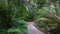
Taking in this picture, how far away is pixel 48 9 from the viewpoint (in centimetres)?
1175

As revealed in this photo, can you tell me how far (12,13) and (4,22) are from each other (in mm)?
668

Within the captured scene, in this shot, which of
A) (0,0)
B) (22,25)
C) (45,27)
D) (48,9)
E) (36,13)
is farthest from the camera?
(36,13)

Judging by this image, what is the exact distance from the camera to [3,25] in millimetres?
7730

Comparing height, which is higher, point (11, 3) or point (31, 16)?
point (11, 3)

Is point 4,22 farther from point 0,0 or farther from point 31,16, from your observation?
point 31,16

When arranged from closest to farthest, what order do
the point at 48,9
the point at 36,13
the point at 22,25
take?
the point at 22,25 → the point at 48,9 → the point at 36,13

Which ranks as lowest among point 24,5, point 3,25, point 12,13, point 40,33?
point 40,33

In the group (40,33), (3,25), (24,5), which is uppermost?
(24,5)

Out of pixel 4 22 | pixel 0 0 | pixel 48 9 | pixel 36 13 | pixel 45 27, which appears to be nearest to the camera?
pixel 0 0

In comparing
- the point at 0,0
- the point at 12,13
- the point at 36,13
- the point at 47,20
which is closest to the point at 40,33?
the point at 47,20

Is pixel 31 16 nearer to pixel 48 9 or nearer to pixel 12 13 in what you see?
pixel 48 9

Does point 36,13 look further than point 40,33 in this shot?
Yes

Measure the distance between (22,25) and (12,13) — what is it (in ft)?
2.91

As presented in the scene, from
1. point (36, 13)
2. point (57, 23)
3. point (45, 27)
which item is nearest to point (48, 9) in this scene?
point (36, 13)
